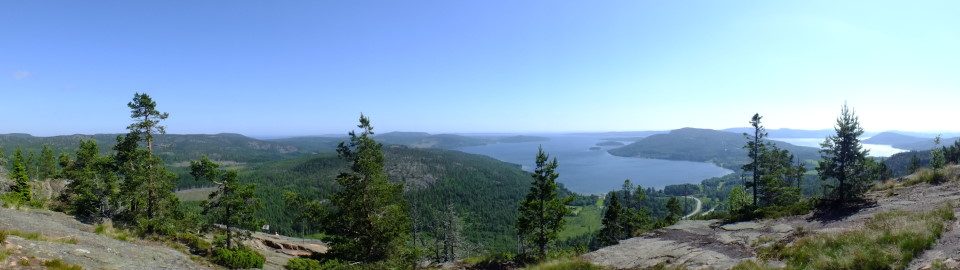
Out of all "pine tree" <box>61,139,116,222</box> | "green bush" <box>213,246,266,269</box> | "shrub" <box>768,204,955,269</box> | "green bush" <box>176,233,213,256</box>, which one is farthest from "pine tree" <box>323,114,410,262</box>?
"shrub" <box>768,204,955,269</box>

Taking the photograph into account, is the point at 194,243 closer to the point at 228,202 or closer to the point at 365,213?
the point at 228,202

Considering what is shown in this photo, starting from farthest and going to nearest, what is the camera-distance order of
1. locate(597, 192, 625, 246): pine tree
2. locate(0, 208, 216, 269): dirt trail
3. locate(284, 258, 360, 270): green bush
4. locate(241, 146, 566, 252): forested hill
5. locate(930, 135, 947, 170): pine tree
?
locate(241, 146, 566, 252): forested hill
locate(597, 192, 625, 246): pine tree
locate(930, 135, 947, 170): pine tree
locate(284, 258, 360, 270): green bush
locate(0, 208, 216, 269): dirt trail

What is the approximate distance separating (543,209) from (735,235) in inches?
475

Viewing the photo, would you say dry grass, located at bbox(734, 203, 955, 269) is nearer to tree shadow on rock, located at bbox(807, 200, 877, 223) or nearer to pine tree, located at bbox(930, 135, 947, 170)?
tree shadow on rock, located at bbox(807, 200, 877, 223)

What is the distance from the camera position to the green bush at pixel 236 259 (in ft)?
63.4

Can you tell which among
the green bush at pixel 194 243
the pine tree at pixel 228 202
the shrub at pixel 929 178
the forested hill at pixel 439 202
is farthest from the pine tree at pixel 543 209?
the forested hill at pixel 439 202

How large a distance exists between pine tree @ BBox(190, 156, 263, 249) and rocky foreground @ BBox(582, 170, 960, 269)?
75.1 ft

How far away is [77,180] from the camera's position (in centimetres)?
3133

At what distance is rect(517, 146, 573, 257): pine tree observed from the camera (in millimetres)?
26531

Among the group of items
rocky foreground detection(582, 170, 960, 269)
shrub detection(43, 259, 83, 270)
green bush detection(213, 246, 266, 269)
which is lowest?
green bush detection(213, 246, 266, 269)

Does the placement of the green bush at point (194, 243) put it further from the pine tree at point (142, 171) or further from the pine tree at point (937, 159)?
the pine tree at point (937, 159)

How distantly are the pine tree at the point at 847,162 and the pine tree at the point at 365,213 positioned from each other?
29.3 meters

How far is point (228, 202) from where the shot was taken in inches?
946

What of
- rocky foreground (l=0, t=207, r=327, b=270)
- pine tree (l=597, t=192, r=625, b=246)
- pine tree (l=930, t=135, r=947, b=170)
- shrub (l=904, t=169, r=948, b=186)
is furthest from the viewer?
pine tree (l=597, t=192, r=625, b=246)
